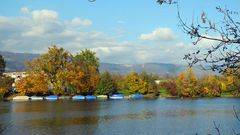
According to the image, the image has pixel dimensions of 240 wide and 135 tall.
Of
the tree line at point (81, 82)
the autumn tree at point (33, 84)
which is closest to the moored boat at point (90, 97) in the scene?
the tree line at point (81, 82)

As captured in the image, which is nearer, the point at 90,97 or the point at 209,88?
the point at 90,97

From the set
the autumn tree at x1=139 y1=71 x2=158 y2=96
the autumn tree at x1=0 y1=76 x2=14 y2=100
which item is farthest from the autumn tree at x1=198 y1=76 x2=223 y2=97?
the autumn tree at x1=0 y1=76 x2=14 y2=100

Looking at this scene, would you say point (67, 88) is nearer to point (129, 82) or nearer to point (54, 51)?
point (54, 51)

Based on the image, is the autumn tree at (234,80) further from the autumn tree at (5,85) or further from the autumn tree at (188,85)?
the autumn tree at (188,85)

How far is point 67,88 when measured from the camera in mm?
97875

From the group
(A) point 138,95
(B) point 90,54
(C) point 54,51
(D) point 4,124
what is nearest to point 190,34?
(D) point 4,124

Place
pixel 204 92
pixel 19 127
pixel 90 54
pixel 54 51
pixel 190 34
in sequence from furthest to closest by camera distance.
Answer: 1. pixel 90 54
2. pixel 204 92
3. pixel 54 51
4. pixel 19 127
5. pixel 190 34

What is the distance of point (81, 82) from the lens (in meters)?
98.8

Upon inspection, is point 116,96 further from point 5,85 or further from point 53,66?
point 5,85

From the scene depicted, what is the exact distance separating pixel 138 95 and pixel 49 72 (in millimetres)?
23533

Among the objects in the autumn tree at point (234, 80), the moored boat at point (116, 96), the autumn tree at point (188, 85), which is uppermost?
the autumn tree at point (234, 80)

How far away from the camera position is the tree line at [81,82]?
94.1m

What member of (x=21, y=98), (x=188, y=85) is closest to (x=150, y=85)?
(x=188, y=85)

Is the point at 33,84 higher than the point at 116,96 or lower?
higher
